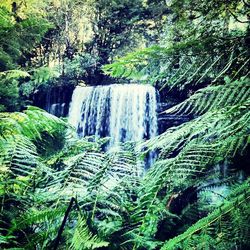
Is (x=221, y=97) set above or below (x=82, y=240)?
above

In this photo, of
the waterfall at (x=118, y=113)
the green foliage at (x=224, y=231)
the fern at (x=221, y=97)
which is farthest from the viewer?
the waterfall at (x=118, y=113)

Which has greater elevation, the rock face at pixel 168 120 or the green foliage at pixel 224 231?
the green foliage at pixel 224 231

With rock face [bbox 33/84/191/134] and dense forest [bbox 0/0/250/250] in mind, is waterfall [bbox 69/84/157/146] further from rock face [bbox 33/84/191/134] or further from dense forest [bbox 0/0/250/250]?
dense forest [bbox 0/0/250/250]

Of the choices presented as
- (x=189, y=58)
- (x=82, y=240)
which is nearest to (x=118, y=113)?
(x=189, y=58)

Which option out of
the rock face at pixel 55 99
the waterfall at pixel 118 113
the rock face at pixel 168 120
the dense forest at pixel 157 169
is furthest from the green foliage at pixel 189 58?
the rock face at pixel 55 99

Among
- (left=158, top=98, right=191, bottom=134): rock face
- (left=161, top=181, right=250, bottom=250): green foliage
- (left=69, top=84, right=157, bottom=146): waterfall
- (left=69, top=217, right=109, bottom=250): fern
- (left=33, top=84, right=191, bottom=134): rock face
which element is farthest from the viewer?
A: (left=33, top=84, right=191, bottom=134): rock face

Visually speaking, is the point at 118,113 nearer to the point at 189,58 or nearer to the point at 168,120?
the point at 168,120

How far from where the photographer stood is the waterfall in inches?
401

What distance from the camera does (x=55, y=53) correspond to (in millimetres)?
16297

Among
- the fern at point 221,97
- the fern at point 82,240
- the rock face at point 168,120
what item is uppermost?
the fern at point 221,97

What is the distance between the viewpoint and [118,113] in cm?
1054

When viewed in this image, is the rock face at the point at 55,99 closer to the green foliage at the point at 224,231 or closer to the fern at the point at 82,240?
the fern at the point at 82,240

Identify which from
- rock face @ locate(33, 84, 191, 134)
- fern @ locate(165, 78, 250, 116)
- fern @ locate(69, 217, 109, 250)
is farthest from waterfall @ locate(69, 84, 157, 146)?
fern @ locate(69, 217, 109, 250)

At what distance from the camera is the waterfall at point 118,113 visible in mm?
10180
